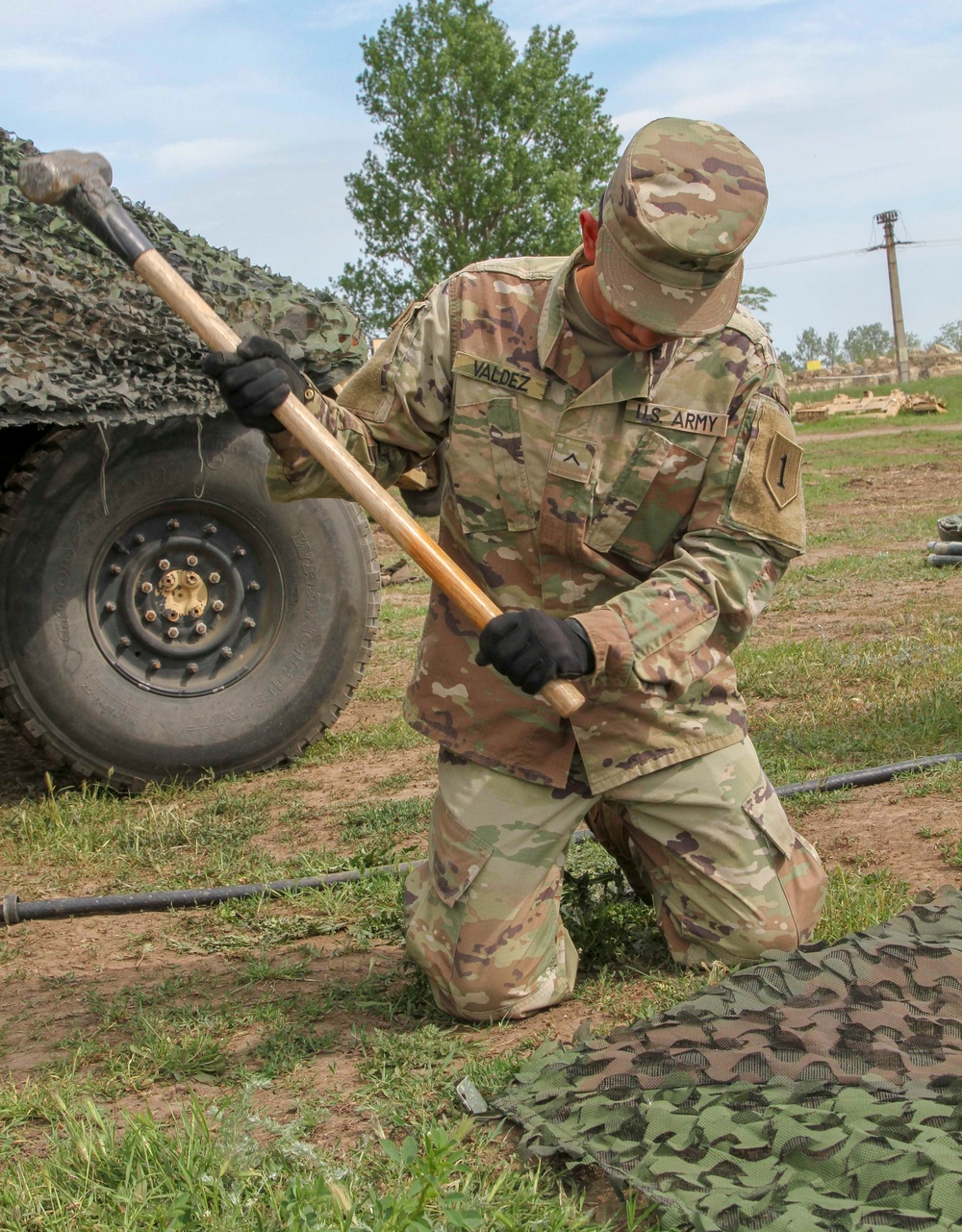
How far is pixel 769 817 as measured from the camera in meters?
3.21

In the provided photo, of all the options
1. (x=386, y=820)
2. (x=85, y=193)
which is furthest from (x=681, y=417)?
(x=386, y=820)

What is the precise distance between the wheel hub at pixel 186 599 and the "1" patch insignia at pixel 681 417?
2.18 m

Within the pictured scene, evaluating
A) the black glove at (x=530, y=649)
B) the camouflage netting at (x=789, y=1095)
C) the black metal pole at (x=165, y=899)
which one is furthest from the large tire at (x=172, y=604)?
the camouflage netting at (x=789, y=1095)

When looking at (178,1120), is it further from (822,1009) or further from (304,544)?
(304,544)

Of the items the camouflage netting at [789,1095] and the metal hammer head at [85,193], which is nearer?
the camouflage netting at [789,1095]

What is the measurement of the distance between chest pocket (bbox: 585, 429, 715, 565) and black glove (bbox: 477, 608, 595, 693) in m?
0.48

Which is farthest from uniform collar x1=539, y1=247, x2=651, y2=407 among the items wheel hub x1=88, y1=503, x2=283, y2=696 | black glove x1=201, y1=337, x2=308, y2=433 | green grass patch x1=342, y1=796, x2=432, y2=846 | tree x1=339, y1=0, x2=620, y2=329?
tree x1=339, y1=0, x2=620, y2=329

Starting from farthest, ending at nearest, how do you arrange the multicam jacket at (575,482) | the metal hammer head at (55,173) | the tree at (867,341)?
the tree at (867,341) → the multicam jacket at (575,482) → the metal hammer head at (55,173)

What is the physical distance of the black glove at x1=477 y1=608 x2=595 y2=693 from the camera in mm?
2635

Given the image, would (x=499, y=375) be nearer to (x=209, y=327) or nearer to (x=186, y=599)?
(x=209, y=327)

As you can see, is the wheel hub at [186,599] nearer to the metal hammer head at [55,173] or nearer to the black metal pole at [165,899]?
the black metal pole at [165,899]

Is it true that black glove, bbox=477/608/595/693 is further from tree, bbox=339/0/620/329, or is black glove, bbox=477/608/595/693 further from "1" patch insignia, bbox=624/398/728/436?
tree, bbox=339/0/620/329

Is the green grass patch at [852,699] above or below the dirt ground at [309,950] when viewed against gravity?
above

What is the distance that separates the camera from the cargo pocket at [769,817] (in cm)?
318
